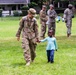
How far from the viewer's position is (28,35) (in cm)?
1225

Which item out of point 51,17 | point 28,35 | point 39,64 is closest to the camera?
point 28,35

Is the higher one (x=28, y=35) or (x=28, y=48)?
(x=28, y=35)

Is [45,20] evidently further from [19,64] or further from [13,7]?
[13,7]

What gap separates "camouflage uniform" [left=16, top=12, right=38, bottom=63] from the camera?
12.1 meters

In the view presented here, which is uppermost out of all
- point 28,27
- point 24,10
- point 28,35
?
point 28,27

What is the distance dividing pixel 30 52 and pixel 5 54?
2968 mm

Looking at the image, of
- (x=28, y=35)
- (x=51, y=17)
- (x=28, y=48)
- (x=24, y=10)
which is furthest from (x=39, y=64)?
(x=24, y=10)

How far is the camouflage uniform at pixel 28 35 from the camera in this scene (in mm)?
12078

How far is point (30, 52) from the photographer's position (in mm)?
12438

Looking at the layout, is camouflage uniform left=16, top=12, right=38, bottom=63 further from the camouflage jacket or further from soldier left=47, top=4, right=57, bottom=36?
soldier left=47, top=4, right=57, bottom=36

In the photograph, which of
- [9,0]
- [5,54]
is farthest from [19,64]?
[9,0]

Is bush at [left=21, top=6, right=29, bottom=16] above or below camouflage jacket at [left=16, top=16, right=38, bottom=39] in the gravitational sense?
below

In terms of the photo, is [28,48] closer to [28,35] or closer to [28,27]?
[28,35]

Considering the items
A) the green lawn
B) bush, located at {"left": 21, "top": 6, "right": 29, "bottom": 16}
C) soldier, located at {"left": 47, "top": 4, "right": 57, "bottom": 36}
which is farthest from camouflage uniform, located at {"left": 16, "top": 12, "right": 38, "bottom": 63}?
bush, located at {"left": 21, "top": 6, "right": 29, "bottom": 16}
